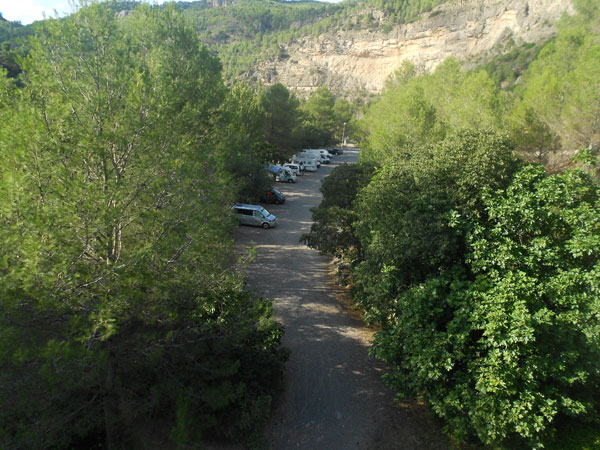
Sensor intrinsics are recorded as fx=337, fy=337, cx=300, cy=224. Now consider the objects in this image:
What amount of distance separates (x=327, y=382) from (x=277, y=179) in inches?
1037

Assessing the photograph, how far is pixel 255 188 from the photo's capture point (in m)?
22.7

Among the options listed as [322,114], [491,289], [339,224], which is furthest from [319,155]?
[491,289]

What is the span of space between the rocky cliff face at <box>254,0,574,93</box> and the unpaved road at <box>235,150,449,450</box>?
7975 centimetres

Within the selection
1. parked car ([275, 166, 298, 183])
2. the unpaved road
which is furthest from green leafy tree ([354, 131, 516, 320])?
parked car ([275, 166, 298, 183])

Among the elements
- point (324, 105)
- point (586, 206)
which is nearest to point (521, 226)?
point (586, 206)

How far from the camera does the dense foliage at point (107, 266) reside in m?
4.50

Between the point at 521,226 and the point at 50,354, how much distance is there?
8.22 m

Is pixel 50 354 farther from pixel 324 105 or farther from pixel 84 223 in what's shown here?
pixel 324 105

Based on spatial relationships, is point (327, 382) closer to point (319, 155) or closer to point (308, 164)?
point (308, 164)

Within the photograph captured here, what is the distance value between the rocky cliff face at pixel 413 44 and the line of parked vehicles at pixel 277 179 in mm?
52765

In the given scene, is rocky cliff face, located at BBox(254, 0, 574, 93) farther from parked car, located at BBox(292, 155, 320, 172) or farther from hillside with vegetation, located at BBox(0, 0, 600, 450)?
hillside with vegetation, located at BBox(0, 0, 600, 450)

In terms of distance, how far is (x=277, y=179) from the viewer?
3362cm

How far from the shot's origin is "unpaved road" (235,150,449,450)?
7406 mm

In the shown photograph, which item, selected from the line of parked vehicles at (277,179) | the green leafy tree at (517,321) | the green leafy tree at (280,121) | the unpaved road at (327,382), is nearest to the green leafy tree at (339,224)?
the unpaved road at (327,382)
